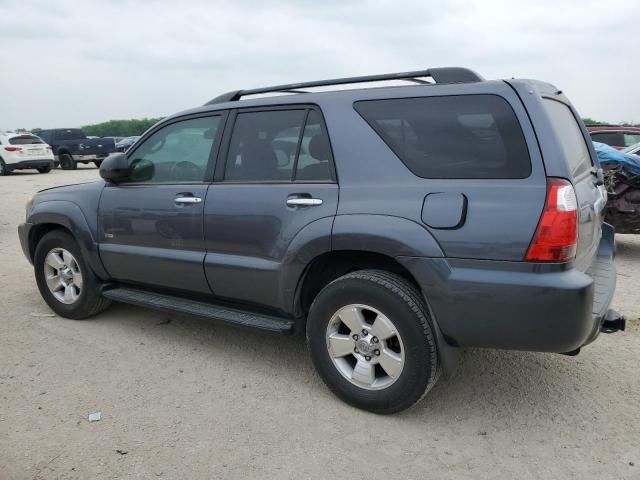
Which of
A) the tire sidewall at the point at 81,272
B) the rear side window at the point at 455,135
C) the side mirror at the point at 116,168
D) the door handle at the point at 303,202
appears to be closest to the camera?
the rear side window at the point at 455,135

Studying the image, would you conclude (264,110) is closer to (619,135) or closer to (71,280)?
(71,280)

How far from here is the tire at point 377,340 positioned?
112 inches

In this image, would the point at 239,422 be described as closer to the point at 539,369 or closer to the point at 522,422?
the point at 522,422

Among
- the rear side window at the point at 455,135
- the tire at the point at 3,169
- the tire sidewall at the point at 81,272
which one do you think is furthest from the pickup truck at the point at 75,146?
the rear side window at the point at 455,135

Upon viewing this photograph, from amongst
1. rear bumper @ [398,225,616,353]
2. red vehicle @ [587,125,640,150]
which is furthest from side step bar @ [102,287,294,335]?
red vehicle @ [587,125,640,150]

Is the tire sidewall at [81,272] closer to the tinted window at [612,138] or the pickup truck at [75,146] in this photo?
Answer: the tinted window at [612,138]

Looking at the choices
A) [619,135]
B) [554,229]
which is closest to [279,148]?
[554,229]

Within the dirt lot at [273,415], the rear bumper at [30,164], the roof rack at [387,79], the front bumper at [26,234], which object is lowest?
the dirt lot at [273,415]

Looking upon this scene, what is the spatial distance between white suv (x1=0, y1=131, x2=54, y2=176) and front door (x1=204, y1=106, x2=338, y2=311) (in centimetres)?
1905

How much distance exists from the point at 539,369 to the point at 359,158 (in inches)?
73.4

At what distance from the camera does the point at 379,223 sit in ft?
9.57

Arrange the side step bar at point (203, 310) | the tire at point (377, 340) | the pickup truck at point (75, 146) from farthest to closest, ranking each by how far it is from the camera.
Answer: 1. the pickup truck at point (75, 146)
2. the side step bar at point (203, 310)
3. the tire at point (377, 340)

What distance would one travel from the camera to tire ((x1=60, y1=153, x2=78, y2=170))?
22953mm

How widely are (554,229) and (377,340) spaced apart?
3.53 feet
